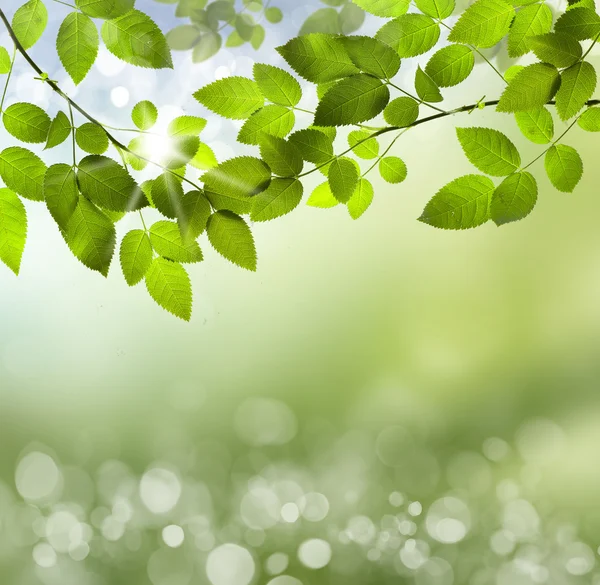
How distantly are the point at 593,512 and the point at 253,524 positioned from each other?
0.54 metres

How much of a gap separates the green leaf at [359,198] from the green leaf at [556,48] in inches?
5.5

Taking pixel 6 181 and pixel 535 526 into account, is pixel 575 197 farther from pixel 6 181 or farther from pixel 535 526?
pixel 6 181

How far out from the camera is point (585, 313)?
848 mm

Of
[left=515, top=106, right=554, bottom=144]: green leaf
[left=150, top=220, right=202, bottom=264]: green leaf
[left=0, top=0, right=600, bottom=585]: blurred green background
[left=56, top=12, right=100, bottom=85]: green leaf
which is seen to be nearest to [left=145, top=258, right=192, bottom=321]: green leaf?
[left=150, top=220, right=202, bottom=264]: green leaf

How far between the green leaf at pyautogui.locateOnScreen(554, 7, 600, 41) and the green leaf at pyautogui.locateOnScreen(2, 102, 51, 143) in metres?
0.28

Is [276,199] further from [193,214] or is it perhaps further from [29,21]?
[29,21]

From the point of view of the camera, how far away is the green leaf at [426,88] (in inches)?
11.1

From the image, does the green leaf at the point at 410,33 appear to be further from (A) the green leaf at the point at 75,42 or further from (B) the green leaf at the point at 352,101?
(A) the green leaf at the point at 75,42

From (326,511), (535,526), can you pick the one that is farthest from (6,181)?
(535,526)

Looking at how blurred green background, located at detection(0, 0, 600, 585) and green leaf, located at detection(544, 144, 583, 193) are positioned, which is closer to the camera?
green leaf, located at detection(544, 144, 583, 193)

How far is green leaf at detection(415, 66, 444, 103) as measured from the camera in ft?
0.93

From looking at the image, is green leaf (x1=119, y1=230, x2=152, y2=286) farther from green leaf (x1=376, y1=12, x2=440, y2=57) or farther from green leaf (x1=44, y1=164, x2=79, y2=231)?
green leaf (x1=376, y1=12, x2=440, y2=57)

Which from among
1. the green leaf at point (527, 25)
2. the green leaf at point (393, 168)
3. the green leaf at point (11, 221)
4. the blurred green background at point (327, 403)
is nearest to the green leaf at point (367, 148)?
the green leaf at point (393, 168)

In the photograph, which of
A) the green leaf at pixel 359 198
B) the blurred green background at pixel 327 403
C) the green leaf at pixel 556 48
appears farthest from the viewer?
the blurred green background at pixel 327 403
